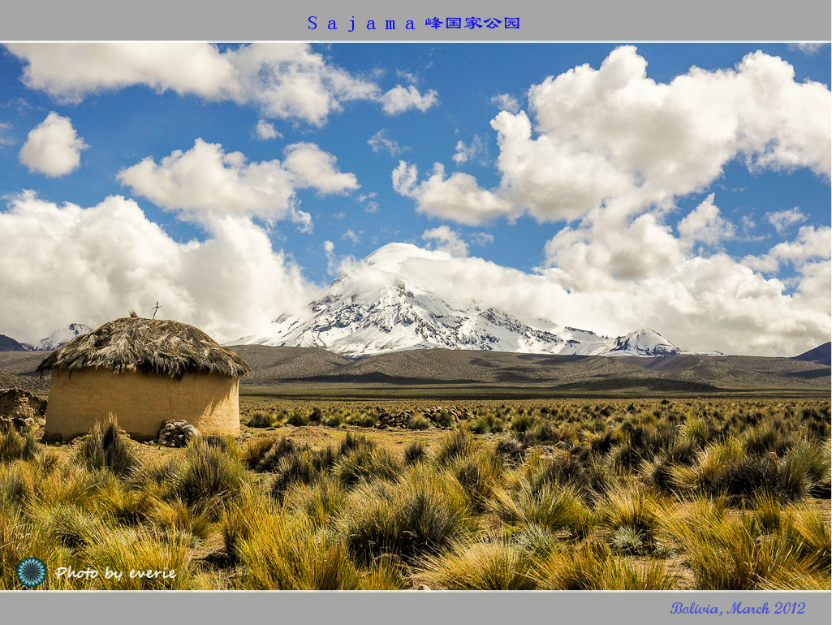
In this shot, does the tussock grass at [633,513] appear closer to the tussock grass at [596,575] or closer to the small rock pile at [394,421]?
the tussock grass at [596,575]

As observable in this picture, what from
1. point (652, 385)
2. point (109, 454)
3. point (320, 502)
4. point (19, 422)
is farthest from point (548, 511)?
point (652, 385)

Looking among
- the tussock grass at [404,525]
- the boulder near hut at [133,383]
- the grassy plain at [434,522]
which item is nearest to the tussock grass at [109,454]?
the grassy plain at [434,522]

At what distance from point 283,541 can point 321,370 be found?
612 ft

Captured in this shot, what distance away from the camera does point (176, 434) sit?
1398 cm

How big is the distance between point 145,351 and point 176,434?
254cm

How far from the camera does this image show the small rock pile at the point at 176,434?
45.3ft

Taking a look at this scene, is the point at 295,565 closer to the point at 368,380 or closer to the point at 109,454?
the point at 109,454

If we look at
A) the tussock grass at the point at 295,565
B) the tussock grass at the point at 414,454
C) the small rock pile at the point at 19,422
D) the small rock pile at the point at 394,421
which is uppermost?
the tussock grass at the point at 295,565

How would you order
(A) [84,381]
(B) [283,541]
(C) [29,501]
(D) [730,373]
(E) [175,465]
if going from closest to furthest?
(B) [283,541]
(C) [29,501]
(E) [175,465]
(A) [84,381]
(D) [730,373]

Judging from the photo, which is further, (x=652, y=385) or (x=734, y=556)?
(x=652, y=385)

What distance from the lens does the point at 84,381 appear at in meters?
14.3

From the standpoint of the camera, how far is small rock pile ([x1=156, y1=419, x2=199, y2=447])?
13805 millimetres
